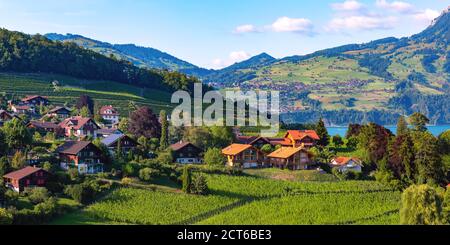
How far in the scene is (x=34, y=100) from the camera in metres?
85.0

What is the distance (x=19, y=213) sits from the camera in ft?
110

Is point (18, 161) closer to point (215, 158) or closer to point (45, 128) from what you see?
point (215, 158)

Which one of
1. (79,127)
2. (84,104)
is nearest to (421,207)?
(79,127)

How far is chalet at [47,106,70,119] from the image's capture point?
→ 7844 cm

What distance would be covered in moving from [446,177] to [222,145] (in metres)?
22.8

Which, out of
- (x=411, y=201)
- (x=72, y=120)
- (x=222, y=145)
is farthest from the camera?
(x=72, y=120)

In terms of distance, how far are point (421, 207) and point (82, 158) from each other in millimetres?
26973

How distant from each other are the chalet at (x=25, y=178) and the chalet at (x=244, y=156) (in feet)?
63.9

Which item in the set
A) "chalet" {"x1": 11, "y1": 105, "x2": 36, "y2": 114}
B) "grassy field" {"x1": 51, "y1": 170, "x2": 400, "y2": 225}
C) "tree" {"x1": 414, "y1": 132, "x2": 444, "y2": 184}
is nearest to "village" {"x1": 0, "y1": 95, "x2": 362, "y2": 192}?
"chalet" {"x1": 11, "y1": 105, "x2": 36, "y2": 114}

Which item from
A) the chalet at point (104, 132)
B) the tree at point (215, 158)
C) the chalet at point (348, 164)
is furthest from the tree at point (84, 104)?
the chalet at point (348, 164)

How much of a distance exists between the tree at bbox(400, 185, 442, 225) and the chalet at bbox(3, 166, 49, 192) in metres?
25.0

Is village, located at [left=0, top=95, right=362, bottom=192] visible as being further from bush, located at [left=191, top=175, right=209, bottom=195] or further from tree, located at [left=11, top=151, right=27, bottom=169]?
bush, located at [left=191, top=175, right=209, bottom=195]

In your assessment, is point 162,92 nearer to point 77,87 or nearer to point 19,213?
point 77,87
